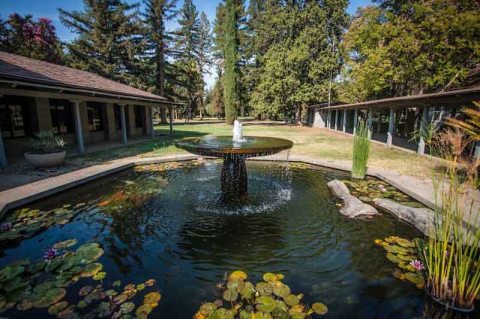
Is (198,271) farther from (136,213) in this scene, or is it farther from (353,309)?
(136,213)

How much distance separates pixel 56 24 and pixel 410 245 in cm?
3244

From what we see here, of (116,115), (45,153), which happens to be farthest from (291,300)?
(116,115)

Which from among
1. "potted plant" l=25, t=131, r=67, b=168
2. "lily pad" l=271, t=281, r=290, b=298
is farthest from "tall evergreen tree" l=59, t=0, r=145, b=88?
"lily pad" l=271, t=281, r=290, b=298

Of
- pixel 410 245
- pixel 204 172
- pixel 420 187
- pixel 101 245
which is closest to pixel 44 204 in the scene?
pixel 101 245

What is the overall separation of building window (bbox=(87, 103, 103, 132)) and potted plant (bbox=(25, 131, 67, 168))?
17.9 ft

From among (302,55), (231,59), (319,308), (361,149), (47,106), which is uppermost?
(231,59)

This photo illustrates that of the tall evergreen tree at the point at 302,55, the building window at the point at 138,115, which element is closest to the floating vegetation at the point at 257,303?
the building window at the point at 138,115

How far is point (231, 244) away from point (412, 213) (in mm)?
3007

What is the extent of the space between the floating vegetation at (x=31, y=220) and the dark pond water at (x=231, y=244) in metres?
0.16

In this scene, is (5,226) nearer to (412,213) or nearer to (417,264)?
(417,264)

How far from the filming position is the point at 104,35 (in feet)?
74.1

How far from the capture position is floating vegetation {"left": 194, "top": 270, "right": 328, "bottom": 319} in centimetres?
203

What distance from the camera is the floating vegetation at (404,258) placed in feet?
8.21

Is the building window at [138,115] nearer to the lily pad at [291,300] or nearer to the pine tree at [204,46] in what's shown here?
the lily pad at [291,300]
